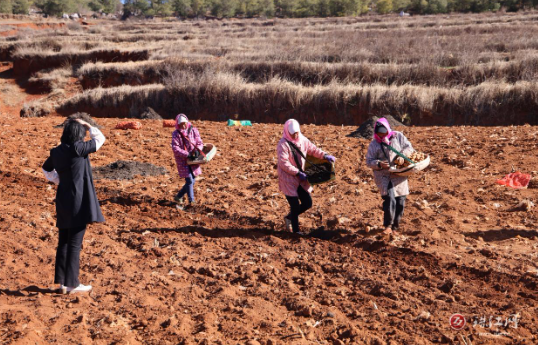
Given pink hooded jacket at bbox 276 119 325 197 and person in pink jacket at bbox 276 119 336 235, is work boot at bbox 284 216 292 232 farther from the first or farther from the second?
pink hooded jacket at bbox 276 119 325 197

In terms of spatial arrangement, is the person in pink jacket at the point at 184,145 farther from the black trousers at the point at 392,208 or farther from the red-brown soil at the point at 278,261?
the black trousers at the point at 392,208

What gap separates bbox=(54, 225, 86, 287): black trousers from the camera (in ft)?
16.6

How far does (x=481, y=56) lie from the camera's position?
20.4m

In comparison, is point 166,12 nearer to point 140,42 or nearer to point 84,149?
→ point 140,42

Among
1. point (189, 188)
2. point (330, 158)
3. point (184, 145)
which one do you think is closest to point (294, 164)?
point (330, 158)

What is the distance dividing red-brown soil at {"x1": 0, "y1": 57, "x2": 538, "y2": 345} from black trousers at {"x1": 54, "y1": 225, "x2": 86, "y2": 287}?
0.19 metres

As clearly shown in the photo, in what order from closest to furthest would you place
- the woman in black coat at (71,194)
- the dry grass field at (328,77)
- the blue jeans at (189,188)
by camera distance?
the woman in black coat at (71,194) → the blue jeans at (189,188) → the dry grass field at (328,77)

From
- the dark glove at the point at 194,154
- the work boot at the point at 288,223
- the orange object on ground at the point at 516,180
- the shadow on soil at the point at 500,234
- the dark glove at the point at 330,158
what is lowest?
the shadow on soil at the point at 500,234

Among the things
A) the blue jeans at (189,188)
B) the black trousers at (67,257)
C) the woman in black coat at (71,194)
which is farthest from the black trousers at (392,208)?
the black trousers at (67,257)

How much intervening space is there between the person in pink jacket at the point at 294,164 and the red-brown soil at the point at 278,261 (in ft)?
1.98

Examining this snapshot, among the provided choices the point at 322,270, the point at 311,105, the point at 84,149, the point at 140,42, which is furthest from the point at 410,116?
the point at 140,42

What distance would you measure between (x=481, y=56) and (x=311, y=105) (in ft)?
27.9

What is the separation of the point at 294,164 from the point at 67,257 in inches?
115

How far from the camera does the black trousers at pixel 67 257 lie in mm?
5074
